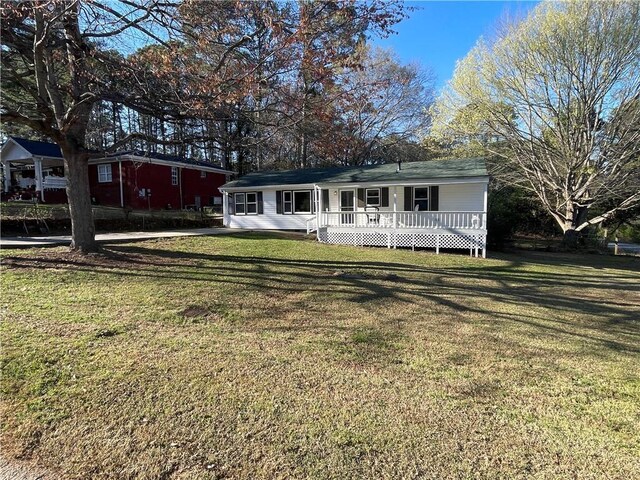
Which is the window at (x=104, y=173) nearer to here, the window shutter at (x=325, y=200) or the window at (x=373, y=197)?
the window shutter at (x=325, y=200)

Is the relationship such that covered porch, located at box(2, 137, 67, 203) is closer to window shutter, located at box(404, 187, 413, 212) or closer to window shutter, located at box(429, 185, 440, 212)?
window shutter, located at box(404, 187, 413, 212)

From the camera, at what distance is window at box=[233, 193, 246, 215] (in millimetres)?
22000

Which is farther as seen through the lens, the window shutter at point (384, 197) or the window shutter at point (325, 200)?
the window shutter at point (325, 200)

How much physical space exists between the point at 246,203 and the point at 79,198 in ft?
43.5

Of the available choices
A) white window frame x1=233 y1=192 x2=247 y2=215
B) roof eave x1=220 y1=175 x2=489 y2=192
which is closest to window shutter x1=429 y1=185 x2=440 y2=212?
roof eave x1=220 y1=175 x2=489 y2=192

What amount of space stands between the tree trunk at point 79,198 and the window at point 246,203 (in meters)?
12.9

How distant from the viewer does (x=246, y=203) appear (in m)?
21.9

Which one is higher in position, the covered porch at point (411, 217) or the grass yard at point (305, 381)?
the covered porch at point (411, 217)

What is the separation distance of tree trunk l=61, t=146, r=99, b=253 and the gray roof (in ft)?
37.6

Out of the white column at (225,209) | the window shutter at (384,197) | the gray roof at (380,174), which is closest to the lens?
the gray roof at (380,174)

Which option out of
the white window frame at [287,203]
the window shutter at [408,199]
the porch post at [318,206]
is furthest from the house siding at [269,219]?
the window shutter at [408,199]

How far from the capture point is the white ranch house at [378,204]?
49.8ft

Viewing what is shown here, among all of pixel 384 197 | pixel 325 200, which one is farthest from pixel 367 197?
pixel 325 200

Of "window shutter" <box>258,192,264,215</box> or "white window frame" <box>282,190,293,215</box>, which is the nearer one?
"white window frame" <box>282,190,293,215</box>
